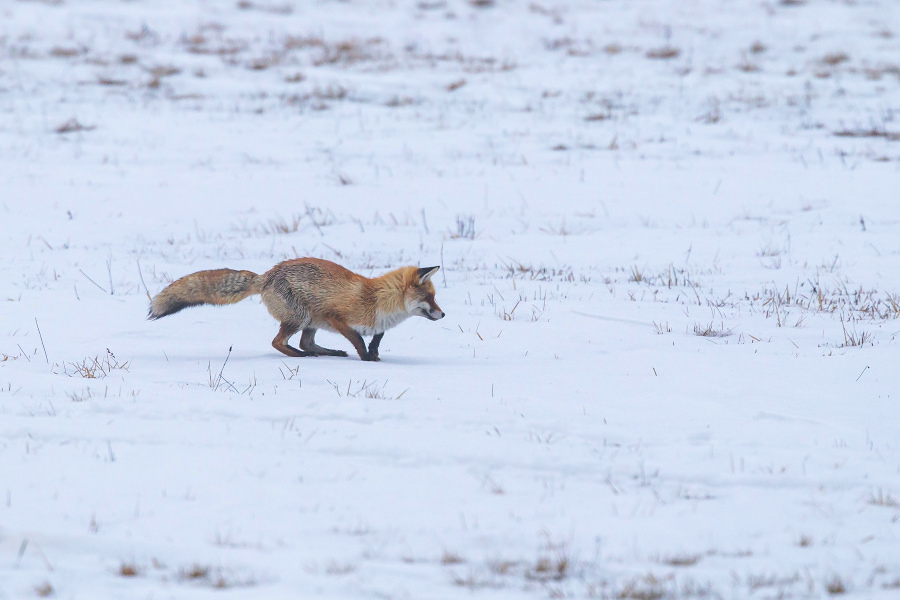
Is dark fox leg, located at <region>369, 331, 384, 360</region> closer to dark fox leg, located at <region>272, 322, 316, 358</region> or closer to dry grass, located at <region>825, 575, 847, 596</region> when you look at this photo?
dark fox leg, located at <region>272, 322, 316, 358</region>

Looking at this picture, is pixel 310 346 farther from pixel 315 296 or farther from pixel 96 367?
pixel 96 367

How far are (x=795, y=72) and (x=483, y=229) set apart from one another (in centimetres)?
1241

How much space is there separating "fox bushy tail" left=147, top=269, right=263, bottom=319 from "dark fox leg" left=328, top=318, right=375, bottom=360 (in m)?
0.69

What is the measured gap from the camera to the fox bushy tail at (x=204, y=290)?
24.2ft

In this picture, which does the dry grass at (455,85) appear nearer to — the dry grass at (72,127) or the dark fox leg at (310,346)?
the dry grass at (72,127)

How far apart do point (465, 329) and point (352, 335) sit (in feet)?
4.11

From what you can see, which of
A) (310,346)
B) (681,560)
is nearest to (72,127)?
(310,346)

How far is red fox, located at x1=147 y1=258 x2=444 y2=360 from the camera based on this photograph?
7.43m

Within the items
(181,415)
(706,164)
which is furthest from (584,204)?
(181,415)

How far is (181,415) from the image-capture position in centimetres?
538

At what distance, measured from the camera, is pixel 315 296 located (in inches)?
293

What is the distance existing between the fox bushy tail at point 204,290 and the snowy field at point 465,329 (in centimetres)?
39

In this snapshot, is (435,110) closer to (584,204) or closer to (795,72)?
(584,204)


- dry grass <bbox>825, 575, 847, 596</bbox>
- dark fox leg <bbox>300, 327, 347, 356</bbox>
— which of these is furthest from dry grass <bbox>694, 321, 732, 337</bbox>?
dry grass <bbox>825, 575, 847, 596</bbox>
